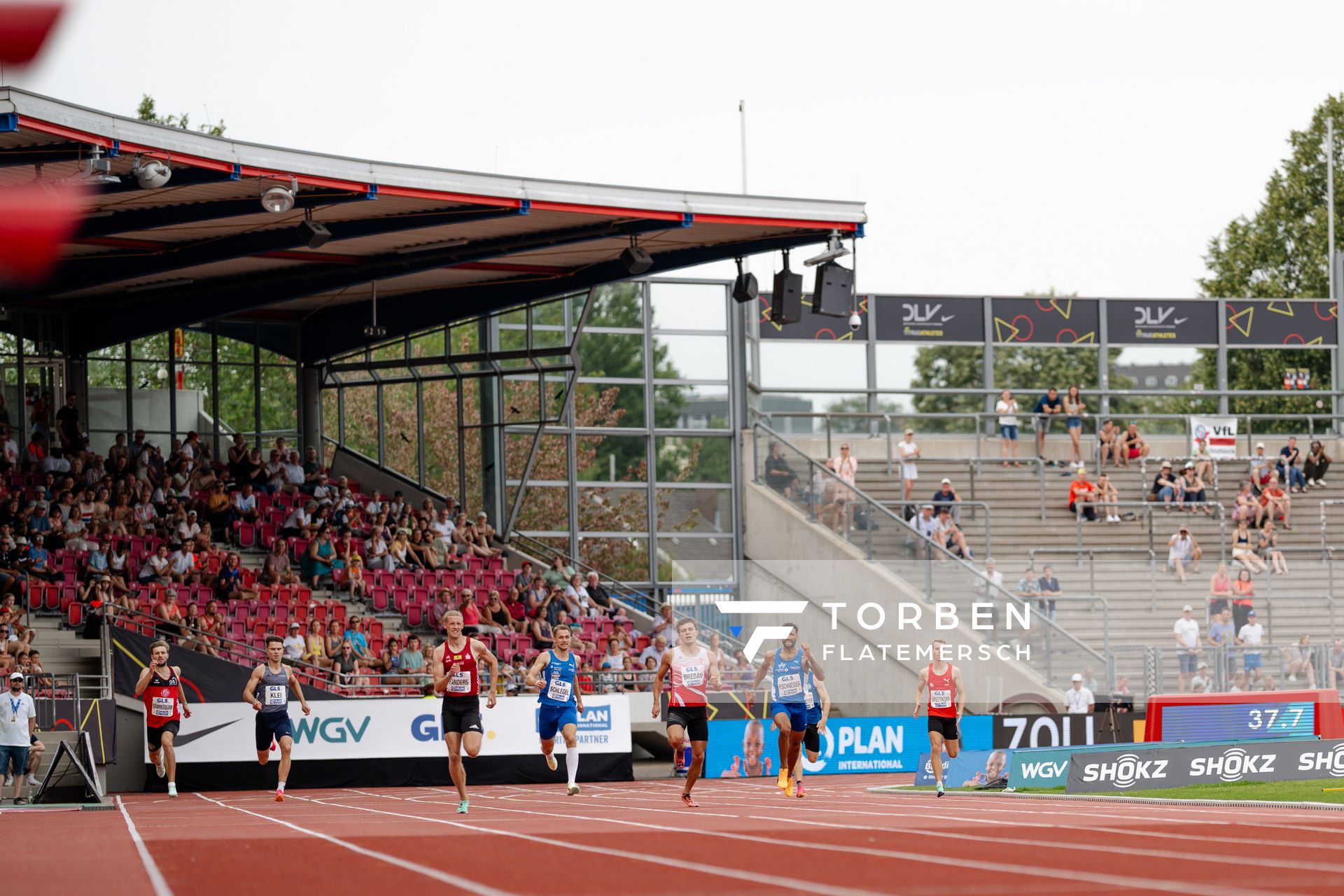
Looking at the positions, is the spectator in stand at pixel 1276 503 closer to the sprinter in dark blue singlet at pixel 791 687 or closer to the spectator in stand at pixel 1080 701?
the spectator in stand at pixel 1080 701

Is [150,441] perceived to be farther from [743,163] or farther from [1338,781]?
[1338,781]

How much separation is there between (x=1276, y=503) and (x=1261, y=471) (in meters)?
1.38

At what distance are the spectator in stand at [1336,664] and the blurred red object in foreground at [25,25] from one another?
29419 mm

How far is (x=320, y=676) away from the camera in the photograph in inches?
1048

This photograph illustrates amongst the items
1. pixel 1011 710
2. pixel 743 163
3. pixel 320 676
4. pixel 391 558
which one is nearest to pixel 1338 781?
pixel 1011 710

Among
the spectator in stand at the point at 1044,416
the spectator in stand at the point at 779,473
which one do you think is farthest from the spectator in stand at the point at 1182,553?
the spectator in stand at the point at 779,473

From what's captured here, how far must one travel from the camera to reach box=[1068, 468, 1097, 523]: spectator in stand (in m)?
36.2

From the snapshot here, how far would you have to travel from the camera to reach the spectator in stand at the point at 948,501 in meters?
34.8

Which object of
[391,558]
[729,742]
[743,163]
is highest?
[743,163]

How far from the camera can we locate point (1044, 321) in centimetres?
4081

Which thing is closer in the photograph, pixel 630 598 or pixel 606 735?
pixel 606 735

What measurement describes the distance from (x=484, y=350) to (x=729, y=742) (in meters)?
12.0

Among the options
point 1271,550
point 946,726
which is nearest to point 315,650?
point 946,726

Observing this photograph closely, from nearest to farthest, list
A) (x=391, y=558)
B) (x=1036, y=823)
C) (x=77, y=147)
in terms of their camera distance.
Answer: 1. (x=1036, y=823)
2. (x=77, y=147)
3. (x=391, y=558)
